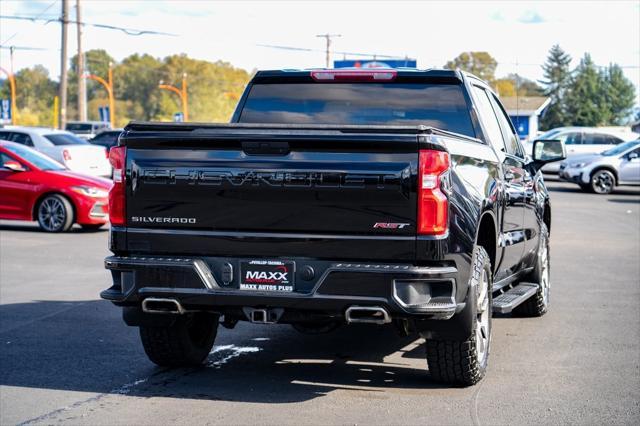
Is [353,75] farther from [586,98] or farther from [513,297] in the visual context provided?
[586,98]

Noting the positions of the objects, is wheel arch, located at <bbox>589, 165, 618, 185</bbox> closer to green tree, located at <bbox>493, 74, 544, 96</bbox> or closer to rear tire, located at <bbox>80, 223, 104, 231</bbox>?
rear tire, located at <bbox>80, 223, 104, 231</bbox>

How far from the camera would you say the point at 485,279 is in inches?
269

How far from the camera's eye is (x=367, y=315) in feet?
19.6

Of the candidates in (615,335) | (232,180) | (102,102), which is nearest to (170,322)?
(232,180)

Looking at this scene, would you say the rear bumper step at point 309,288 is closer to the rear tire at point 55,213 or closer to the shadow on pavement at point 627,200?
the rear tire at point 55,213

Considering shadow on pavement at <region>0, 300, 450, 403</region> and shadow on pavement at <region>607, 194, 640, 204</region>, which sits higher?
shadow on pavement at <region>607, 194, 640, 204</region>

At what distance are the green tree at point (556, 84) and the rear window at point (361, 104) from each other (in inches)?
4767

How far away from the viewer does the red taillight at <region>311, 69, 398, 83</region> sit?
305 inches

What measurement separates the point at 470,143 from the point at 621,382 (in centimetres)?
189

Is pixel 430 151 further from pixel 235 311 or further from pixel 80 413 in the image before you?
pixel 80 413

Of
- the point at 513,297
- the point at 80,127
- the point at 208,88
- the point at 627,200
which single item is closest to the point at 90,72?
the point at 208,88

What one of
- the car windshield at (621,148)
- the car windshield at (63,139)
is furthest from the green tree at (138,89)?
the car windshield at (621,148)

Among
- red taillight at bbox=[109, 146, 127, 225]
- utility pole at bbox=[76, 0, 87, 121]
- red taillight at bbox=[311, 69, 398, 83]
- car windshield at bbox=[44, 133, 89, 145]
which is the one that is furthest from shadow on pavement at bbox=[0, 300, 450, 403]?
utility pole at bbox=[76, 0, 87, 121]

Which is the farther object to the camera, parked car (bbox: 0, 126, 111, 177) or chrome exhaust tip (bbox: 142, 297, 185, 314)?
parked car (bbox: 0, 126, 111, 177)
